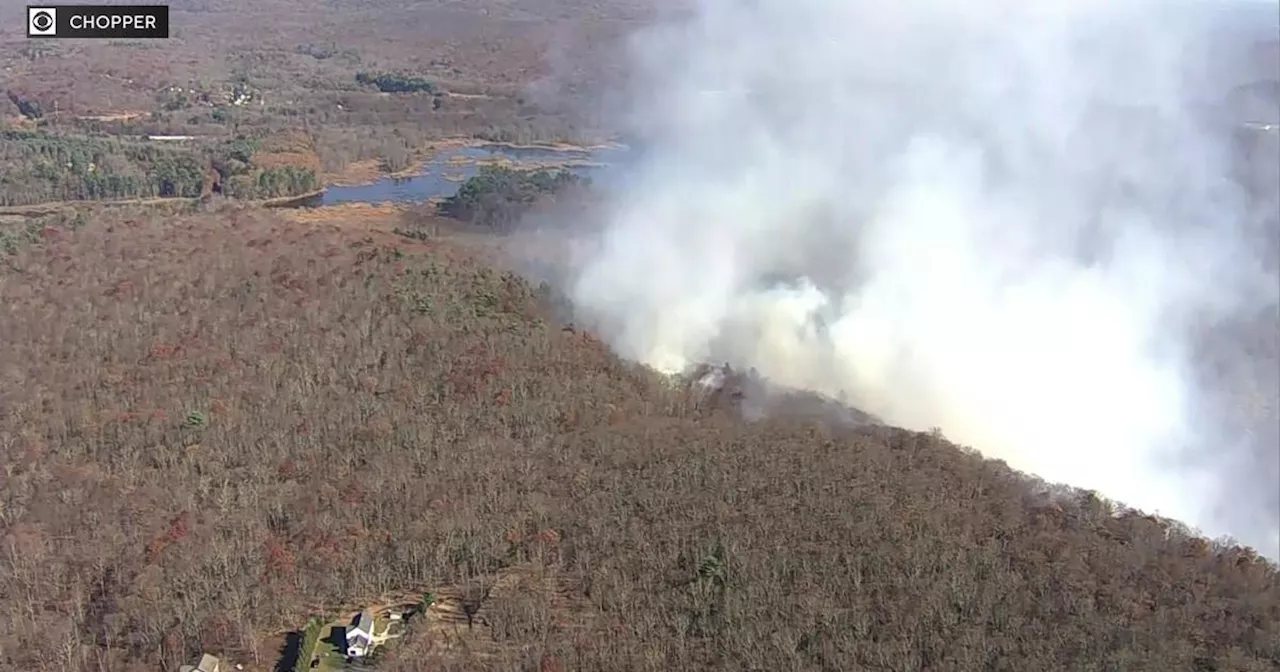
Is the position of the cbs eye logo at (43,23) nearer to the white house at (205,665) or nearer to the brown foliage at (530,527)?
the brown foliage at (530,527)

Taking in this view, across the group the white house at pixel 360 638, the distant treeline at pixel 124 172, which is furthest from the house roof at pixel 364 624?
the distant treeline at pixel 124 172

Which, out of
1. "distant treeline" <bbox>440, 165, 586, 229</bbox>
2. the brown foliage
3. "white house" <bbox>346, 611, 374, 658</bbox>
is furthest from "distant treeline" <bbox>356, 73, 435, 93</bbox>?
"white house" <bbox>346, 611, 374, 658</bbox>

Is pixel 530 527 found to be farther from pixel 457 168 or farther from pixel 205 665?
pixel 457 168

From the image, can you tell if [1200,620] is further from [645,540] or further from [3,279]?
[3,279]

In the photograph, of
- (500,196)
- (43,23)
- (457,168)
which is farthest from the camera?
(457,168)

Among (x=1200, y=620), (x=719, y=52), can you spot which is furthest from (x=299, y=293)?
(x=1200, y=620)

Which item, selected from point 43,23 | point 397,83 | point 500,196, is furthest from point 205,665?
point 397,83
